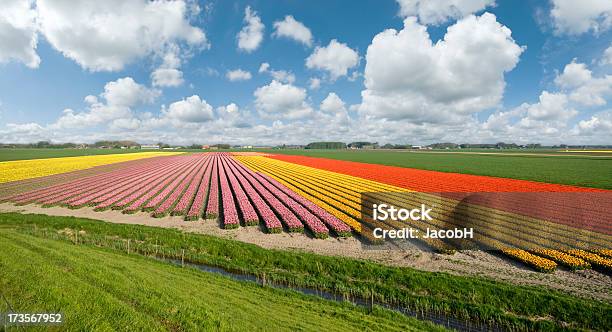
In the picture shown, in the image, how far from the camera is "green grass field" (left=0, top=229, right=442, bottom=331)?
7371 mm

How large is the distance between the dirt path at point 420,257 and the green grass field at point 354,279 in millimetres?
978

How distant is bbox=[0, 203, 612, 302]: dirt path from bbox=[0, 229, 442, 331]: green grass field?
5.24 m

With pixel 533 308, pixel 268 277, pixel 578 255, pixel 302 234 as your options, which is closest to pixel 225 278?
pixel 268 277

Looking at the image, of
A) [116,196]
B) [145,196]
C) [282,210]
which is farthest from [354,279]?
[116,196]

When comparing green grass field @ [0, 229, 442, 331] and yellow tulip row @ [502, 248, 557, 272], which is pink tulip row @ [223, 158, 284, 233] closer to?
green grass field @ [0, 229, 442, 331]

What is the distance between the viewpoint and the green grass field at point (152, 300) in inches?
290

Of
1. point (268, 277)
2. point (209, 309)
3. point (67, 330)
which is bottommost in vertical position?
point (268, 277)

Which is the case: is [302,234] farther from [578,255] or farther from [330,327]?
[578,255]

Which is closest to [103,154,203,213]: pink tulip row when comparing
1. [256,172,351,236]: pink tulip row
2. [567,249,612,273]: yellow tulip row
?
[256,172,351,236]: pink tulip row

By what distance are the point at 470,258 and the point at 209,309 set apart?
47.8 feet

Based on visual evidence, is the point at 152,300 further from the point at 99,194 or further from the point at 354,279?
the point at 99,194

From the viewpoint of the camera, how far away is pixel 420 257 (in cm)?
1678

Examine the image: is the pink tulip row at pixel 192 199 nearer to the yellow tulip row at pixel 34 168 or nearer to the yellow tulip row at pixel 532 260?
the yellow tulip row at pixel 532 260

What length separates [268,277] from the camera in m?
15.0
